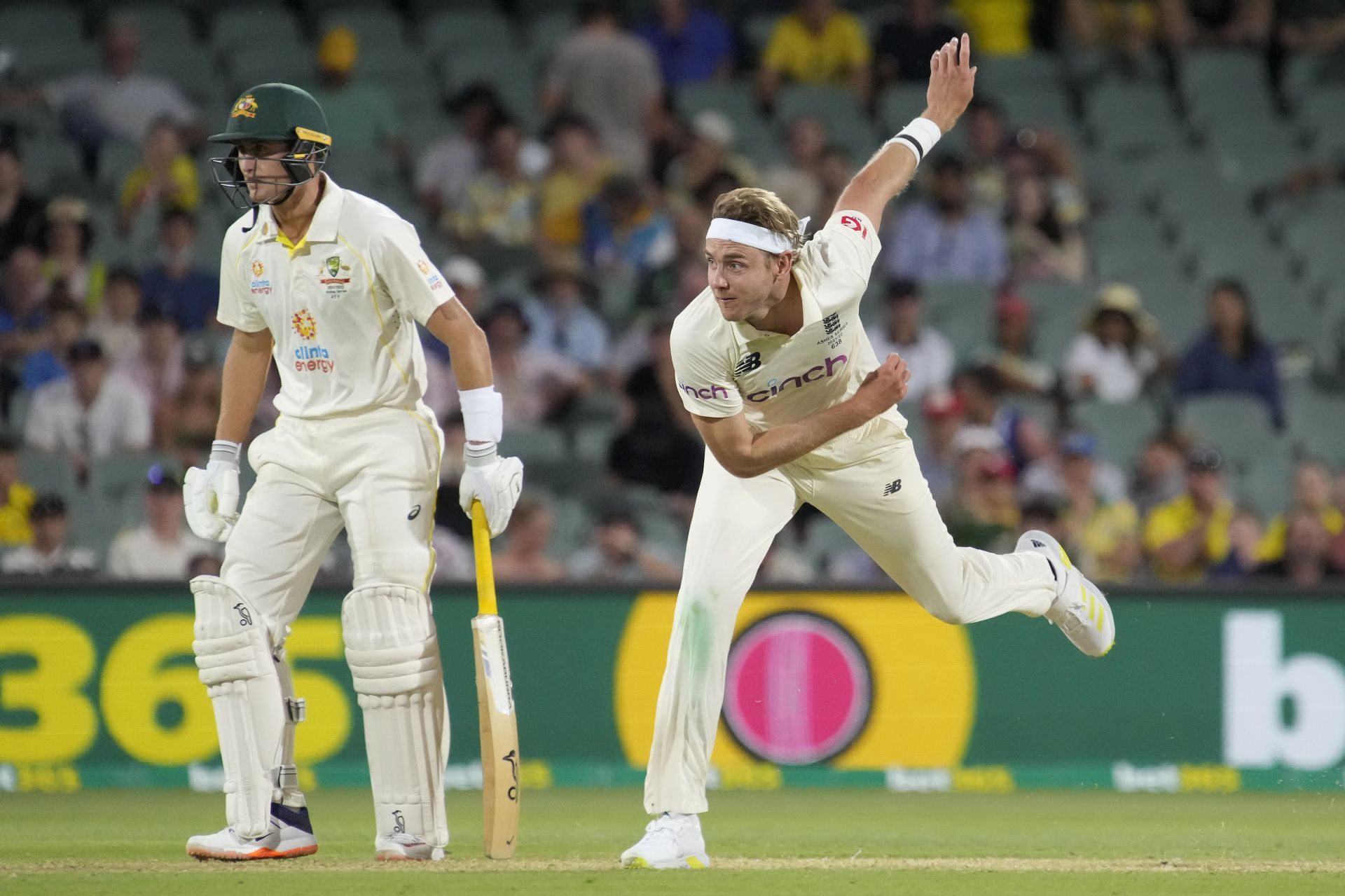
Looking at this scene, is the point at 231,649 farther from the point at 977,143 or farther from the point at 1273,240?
the point at 1273,240

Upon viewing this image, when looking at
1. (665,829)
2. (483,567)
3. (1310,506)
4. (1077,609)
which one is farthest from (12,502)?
(1310,506)

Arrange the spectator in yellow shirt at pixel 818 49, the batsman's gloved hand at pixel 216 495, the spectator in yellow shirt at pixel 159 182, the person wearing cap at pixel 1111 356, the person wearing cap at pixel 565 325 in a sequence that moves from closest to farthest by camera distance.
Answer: the batsman's gloved hand at pixel 216 495, the person wearing cap at pixel 565 325, the person wearing cap at pixel 1111 356, the spectator in yellow shirt at pixel 159 182, the spectator in yellow shirt at pixel 818 49

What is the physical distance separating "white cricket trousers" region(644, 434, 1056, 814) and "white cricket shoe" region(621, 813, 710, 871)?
4 centimetres

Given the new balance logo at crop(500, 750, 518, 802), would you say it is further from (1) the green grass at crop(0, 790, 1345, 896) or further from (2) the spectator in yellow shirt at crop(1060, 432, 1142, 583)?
(2) the spectator in yellow shirt at crop(1060, 432, 1142, 583)

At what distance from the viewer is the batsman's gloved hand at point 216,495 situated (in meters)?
5.86

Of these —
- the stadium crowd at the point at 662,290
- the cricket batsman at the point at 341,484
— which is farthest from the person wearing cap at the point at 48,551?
the cricket batsman at the point at 341,484

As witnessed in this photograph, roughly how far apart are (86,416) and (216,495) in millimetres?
4732

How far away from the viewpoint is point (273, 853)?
18.4ft

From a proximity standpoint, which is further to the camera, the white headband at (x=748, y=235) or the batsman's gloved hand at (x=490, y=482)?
the batsman's gloved hand at (x=490, y=482)

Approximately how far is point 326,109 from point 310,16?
166 centimetres

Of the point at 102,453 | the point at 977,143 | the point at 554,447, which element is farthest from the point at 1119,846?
the point at 977,143

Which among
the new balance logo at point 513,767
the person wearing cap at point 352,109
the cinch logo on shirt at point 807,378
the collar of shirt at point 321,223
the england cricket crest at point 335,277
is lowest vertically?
the new balance logo at point 513,767

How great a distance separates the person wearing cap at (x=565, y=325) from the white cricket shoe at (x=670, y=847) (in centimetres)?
584

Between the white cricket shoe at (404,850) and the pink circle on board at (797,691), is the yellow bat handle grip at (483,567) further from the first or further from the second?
the pink circle on board at (797,691)
